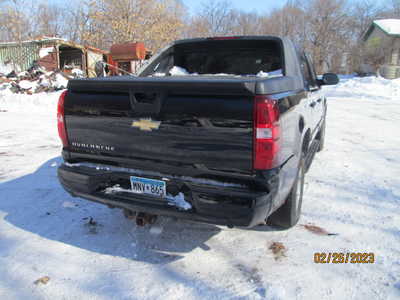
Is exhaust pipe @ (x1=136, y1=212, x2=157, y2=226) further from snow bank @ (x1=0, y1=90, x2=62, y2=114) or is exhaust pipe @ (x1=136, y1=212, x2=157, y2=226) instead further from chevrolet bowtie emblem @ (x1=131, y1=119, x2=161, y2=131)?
snow bank @ (x1=0, y1=90, x2=62, y2=114)

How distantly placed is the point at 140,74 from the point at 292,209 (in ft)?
7.95

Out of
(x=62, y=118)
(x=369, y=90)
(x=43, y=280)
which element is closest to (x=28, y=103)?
(x=62, y=118)

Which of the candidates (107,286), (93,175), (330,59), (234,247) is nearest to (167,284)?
(107,286)

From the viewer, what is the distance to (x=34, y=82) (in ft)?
55.1

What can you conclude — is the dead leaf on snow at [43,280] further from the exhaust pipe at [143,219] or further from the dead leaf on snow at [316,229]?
the dead leaf on snow at [316,229]

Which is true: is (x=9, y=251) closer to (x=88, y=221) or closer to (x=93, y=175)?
(x=88, y=221)

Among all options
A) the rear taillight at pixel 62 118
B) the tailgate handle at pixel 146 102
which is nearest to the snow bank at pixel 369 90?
the tailgate handle at pixel 146 102

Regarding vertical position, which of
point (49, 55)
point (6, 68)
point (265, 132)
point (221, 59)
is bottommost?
point (265, 132)

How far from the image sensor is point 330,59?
41.4 m

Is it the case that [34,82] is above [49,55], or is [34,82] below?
below

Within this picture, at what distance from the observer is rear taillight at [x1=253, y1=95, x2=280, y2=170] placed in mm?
2100

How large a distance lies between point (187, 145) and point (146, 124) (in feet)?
1.22
